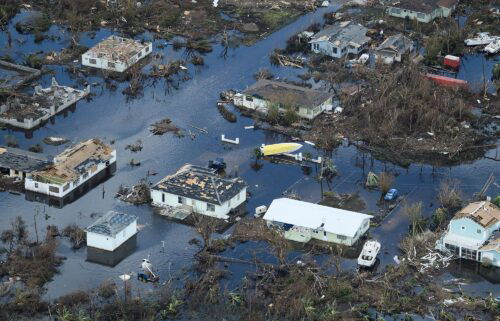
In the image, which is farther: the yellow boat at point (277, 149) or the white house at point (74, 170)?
the yellow boat at point (277, 149)

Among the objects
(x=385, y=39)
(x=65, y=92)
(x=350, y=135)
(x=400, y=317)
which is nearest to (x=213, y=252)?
(x=400, y=317)

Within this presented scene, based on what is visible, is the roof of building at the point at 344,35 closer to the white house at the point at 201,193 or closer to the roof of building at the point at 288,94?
the roof of building at the point at 288,94

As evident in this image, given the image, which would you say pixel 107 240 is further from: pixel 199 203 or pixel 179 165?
pixel 179 165

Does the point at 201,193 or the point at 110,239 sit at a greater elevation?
the point at 201,193

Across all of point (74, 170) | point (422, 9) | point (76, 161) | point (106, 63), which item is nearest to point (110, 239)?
point (74, 170)

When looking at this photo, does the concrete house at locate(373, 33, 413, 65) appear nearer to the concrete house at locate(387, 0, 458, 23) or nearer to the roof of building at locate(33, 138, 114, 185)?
the concrete house at locate(387, 0, 458, 23)

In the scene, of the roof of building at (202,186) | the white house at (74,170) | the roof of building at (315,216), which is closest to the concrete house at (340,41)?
the white house at (74,170)
